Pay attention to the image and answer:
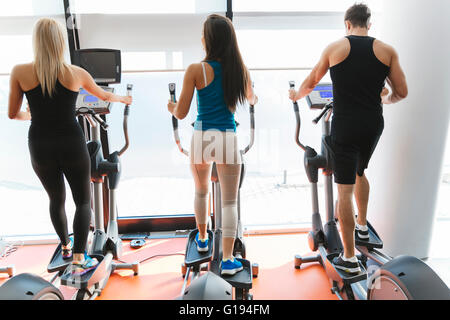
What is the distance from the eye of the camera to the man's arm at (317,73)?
214 centimetres

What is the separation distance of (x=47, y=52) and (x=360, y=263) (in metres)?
2.58

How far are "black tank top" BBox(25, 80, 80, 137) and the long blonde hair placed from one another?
0.15 feet

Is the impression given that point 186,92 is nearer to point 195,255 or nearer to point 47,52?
point 47,52

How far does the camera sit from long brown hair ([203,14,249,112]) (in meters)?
1.95

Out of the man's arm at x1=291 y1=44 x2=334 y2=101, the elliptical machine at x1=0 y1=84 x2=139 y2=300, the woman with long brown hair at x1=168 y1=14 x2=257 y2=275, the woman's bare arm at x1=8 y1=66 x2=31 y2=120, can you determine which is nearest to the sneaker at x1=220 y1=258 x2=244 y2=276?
the woman with long brown hair at x1=168 y1=14 x2=257 y2=275

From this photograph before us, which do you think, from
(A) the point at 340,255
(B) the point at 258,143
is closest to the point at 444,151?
(A) the point at 340,255

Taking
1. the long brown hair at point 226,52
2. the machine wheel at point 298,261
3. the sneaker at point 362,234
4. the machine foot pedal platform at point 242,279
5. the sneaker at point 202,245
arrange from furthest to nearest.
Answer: the machine wheel at point 298,261
the sneaker at point 362,234
the sneaker at point 202,245
the machine foot pedal platform at point 242,279
the long brown hair at point 226,52

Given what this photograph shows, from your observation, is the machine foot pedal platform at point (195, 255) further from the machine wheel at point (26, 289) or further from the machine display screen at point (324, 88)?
the machine display screen at point (324, 88)

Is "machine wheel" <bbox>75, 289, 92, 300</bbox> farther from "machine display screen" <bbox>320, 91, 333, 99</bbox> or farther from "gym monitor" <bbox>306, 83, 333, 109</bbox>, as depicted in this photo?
"machine display screen" <bbox>320, 91, 333, 99</bbox>

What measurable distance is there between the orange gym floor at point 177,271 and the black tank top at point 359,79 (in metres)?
1.40

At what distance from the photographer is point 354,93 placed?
209 cm

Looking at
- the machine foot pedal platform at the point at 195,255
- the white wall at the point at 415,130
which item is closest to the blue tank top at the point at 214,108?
the machine foot pedal platform at the point at 195,255

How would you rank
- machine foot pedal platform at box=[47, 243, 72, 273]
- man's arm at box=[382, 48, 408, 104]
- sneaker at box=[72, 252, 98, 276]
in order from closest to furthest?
1. man's arm at box=[382, 48, 408, 104]
2. sneaker at box=[72, 252, 98, 276]
3. machine foot pedal platform at box=[47, 243, 72, 273]

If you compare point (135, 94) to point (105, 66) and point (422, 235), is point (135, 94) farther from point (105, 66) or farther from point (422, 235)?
point (422, 235)
